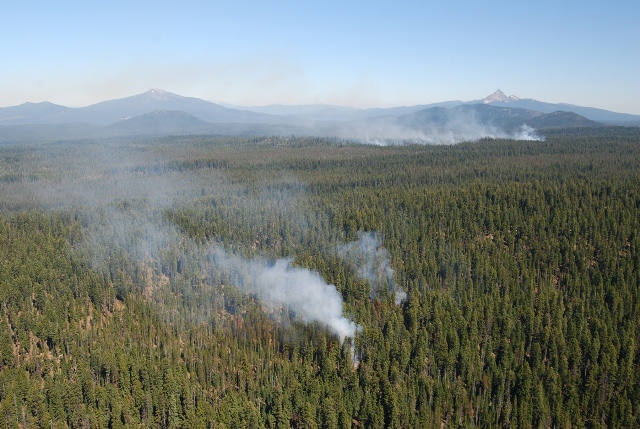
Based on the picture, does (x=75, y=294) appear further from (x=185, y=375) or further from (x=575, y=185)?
(x=575, y=185)

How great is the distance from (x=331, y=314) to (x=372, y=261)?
23.0m

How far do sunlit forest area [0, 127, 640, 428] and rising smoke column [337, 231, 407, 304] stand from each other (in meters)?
0.53

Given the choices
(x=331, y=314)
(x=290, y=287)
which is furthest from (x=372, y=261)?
(x=331, y=314)

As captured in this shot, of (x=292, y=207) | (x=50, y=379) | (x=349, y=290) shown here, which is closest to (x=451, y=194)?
(x=292, y=207)

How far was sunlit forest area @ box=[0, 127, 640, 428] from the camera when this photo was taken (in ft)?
193

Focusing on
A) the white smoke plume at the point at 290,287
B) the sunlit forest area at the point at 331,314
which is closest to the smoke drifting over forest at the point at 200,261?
the white smoke plume at the point at 290,287

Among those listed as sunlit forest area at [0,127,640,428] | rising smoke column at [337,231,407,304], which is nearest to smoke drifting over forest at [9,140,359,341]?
sunlit forest area at [0,127,640,428]

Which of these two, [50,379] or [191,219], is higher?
[191,219]

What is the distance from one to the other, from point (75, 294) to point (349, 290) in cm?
4425

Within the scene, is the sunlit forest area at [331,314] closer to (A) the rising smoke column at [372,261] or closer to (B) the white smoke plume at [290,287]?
(B) the white smoke plume at [290,287]

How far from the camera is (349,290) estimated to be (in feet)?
278

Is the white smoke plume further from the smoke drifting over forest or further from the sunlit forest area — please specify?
the sunlit forest area

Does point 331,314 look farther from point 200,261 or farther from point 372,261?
point 200,261

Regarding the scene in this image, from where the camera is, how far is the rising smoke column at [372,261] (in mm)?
89175
